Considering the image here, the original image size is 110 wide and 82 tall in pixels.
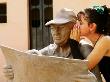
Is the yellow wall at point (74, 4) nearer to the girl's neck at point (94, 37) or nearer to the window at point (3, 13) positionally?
the window at point (3, 13)

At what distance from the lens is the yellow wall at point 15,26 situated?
502 inches

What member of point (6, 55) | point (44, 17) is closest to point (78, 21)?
point (6, 55)

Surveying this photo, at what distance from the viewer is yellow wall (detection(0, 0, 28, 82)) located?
12742 millimetres

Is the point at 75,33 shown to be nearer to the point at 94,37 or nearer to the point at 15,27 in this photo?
the point at 94,37

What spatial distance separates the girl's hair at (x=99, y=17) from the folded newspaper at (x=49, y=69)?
633mm

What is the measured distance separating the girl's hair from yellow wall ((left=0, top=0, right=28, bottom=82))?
9168mm

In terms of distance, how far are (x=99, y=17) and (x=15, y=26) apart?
31.6 feet

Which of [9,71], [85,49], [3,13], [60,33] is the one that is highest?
Answer: [60,33]

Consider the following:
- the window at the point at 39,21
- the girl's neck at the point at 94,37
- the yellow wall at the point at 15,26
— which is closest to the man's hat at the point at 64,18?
the girl's neck at the point at 94,37

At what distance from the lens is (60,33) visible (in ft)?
11.3

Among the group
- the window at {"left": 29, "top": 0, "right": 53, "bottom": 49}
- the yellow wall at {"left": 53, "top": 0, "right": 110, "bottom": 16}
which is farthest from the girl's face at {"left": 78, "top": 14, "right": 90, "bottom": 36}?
the window at {"left": 29, "top": 0, "right": 53, "bottom": 49}

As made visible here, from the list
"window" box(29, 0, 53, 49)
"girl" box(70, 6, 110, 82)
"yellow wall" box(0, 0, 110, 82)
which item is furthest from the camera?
"yellow wall" box(0, 0, 110, 82)

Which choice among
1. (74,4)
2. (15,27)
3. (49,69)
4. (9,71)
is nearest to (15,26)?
(15,27)

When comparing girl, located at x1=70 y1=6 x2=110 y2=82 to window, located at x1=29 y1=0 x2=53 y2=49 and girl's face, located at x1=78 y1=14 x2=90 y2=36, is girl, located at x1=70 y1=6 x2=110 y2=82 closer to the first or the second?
girl's face, located at x1=78 y1=14 x2=90 y2=36
